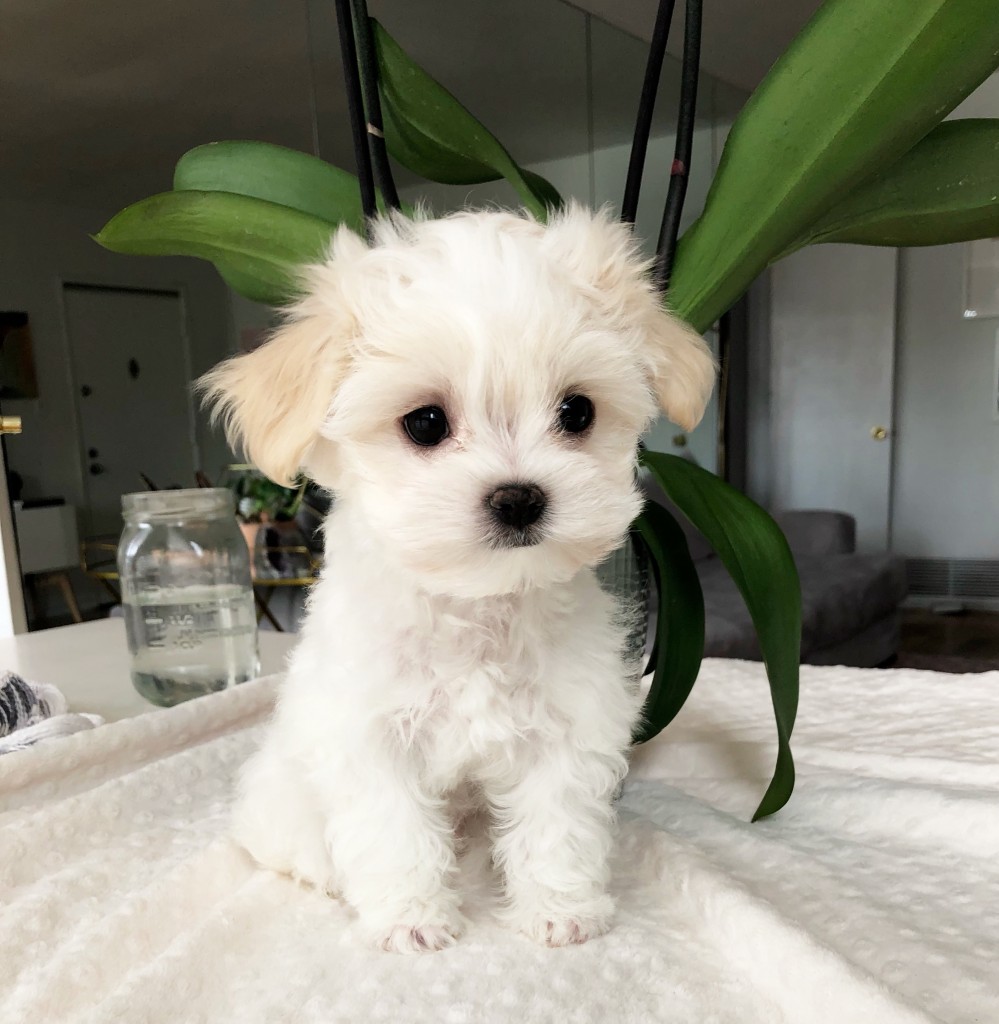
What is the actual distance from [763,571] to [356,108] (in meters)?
0.50

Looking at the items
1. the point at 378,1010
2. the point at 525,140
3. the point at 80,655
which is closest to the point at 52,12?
the point at 525,140

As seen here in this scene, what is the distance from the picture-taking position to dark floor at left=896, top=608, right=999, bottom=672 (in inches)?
137

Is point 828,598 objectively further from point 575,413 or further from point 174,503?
point 575,413

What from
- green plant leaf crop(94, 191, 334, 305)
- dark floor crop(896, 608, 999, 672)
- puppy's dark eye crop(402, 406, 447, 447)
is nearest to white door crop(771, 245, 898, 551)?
dark floor crop(896, 608, 999, 672)

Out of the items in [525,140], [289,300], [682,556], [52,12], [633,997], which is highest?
[52,12]

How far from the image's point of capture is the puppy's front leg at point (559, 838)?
2.06ft

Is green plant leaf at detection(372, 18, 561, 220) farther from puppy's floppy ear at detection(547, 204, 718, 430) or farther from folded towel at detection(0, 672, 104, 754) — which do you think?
folded towel at detection(0, 672, 104, 754)

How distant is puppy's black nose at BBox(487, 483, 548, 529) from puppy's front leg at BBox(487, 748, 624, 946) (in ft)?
0.69

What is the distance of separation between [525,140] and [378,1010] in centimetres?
353

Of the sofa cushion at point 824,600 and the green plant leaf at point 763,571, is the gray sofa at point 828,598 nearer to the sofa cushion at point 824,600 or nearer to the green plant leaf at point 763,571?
the sofa cushion at point 824,600

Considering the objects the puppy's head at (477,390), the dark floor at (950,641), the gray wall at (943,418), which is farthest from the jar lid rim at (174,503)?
the gray wall at (943,418)

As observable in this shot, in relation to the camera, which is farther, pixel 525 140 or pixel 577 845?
pixel 525 140

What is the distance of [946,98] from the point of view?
57cm

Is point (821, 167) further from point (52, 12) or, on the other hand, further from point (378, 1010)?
point (52, 12)
